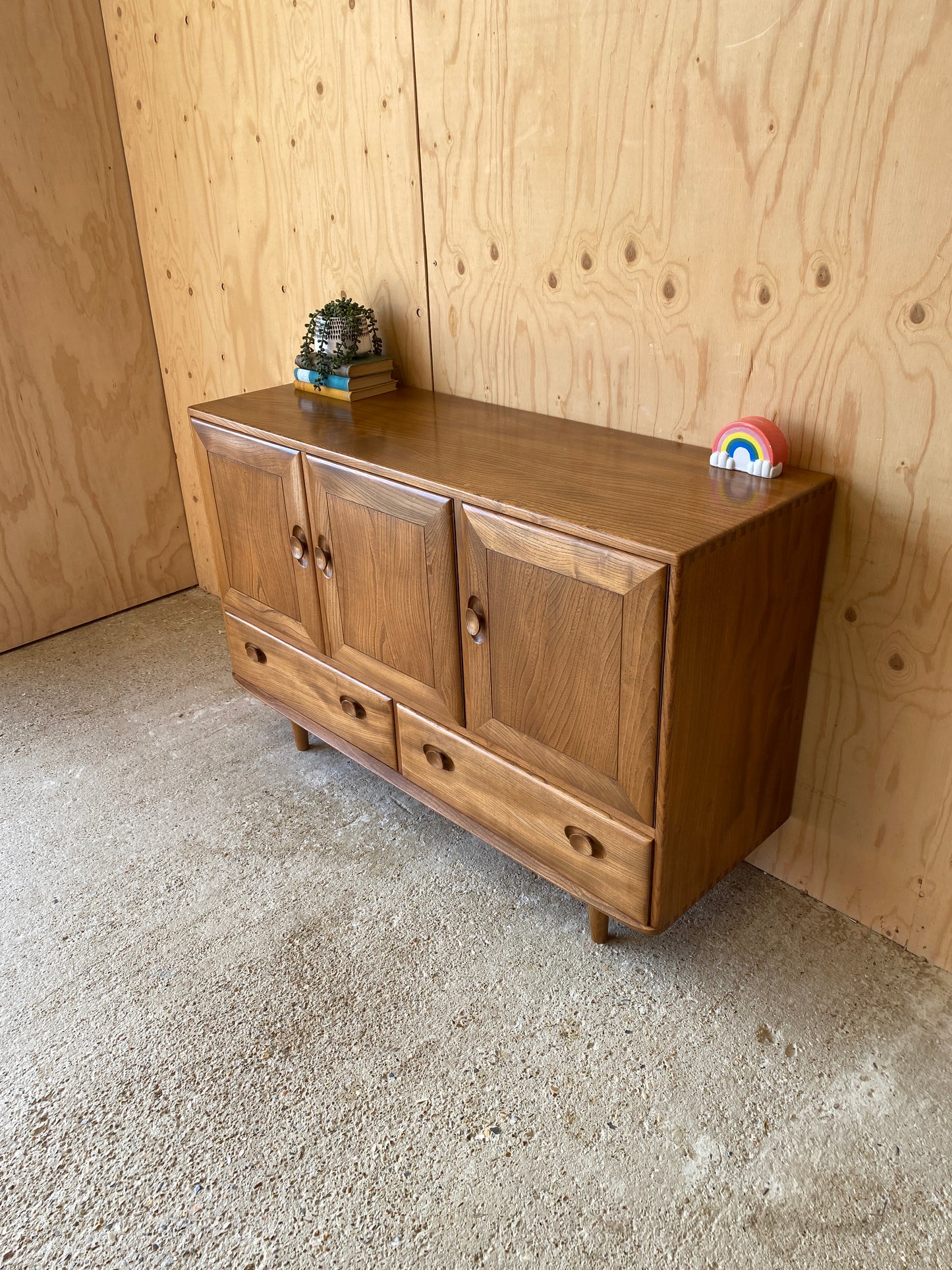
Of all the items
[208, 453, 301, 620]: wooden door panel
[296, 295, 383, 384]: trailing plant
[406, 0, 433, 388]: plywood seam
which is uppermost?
[406, 0, 433, 388]: plywood seam

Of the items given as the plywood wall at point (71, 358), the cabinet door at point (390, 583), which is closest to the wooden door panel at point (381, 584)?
the cabinet door at point (390, 583)

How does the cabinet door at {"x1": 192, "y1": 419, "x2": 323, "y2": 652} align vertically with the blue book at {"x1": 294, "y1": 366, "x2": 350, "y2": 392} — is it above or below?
below

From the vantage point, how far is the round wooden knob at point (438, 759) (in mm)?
1697

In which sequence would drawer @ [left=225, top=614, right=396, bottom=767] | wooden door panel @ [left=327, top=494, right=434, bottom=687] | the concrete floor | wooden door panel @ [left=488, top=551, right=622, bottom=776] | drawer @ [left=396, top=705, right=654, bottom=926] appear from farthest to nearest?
drawer @ [left=225, top=614, right=396, bottom=767]
wooden door panel @ [left=327, top=494, right=434, bottom=687]
drawer @ [left=396, top=705, right=654, bottom=926]
wooden door panel @ [left=488, top=551, right=622, bottom=776]
the concrete floor

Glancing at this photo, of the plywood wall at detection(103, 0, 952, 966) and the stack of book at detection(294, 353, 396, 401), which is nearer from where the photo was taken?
the plywood wall at detection(103, 0, 952, 966)

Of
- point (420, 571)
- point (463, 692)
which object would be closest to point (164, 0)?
point (420, 571)

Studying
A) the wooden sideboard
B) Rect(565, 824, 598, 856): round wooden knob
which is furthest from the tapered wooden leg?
Rect(565, 824, 598, 856): round wooden knob

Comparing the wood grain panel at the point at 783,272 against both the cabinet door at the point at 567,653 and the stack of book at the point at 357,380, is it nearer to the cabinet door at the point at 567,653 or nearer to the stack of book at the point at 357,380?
the stack of book at the point at 357,380

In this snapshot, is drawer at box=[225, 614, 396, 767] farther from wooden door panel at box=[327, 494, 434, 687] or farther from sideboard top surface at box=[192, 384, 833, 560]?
sideboard top surface at box=[192, 384, 833, 560]

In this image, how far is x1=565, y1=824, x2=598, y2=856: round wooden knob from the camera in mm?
1485

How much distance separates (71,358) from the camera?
103 inches

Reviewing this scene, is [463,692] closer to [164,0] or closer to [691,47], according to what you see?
[691,47]

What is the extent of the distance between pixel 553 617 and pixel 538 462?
0.29 metres

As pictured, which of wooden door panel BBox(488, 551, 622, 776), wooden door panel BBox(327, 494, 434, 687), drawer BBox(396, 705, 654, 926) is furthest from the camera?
wooden door panel BBox(327, 494, 434, 687)
